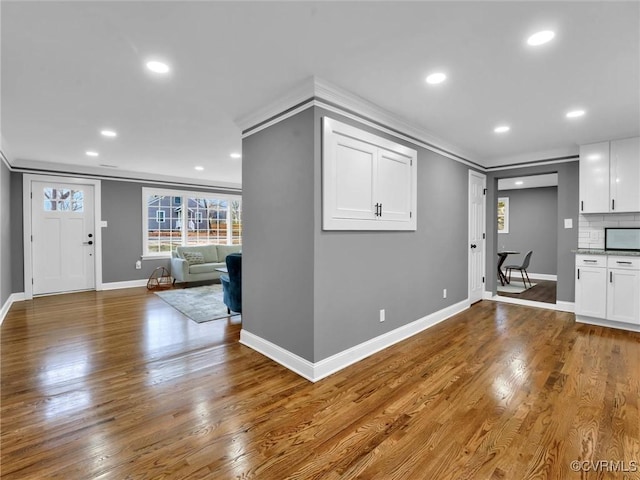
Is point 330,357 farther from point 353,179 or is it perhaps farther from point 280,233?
point 353,179

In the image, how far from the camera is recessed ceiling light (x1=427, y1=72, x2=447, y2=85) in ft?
7.91

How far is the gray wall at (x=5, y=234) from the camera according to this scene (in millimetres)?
4398

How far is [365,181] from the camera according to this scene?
299cm

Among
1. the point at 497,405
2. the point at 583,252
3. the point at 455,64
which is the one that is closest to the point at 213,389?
the point at 497,405

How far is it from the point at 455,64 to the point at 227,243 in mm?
7177

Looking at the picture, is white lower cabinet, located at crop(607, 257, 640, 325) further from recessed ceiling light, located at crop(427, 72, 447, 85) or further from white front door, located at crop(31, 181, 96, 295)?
white front door, located at crop(31, 181, 96, 295)

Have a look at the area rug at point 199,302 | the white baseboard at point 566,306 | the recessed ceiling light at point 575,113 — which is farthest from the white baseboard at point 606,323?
the area rug at point 199,302

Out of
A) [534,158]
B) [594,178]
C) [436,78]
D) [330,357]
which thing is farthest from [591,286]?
[330,357]

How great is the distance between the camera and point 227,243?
8.37 meters

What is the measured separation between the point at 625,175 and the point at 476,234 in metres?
1.95

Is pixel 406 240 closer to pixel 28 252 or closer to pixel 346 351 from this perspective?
pixel 346 351

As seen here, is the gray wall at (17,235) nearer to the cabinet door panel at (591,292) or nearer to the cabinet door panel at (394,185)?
the cabinet door panel at (394,185)

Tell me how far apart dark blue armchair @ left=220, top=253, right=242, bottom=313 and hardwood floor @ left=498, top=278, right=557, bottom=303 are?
4.81 m

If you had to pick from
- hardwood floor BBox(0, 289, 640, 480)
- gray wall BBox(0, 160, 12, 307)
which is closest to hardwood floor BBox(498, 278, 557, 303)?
hardwood floor BBox(0, 289, 640, 480)
